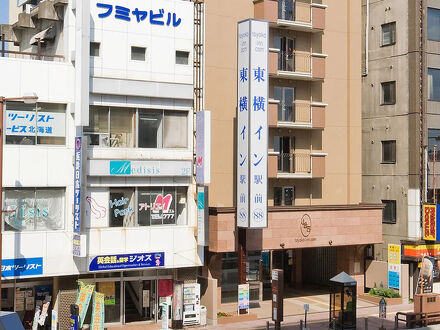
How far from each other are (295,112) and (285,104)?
791 mm

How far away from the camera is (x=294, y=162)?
4228cm

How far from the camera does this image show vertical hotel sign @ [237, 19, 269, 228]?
35.9 metres

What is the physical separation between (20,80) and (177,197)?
9.98 metres

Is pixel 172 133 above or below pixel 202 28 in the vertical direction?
below

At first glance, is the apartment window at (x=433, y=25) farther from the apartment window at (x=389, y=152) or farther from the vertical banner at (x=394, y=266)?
the vertical banner at (x=394, y=266)

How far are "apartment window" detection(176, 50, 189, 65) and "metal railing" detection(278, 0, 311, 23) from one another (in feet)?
24.3

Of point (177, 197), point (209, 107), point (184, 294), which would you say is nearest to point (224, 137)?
point (209, 107)

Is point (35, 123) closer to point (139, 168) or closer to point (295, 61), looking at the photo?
point (139, 168)

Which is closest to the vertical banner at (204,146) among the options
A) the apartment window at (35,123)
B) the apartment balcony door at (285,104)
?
the apartment window at (35,123)

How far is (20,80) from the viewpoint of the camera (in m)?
32.6

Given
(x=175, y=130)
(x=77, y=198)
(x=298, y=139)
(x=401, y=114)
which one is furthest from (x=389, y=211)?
(x=77, y=198)

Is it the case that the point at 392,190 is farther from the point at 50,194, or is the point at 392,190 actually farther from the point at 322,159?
the point at 50,194

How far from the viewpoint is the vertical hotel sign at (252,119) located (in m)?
35.9

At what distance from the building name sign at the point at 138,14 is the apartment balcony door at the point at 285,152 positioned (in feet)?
32.9
